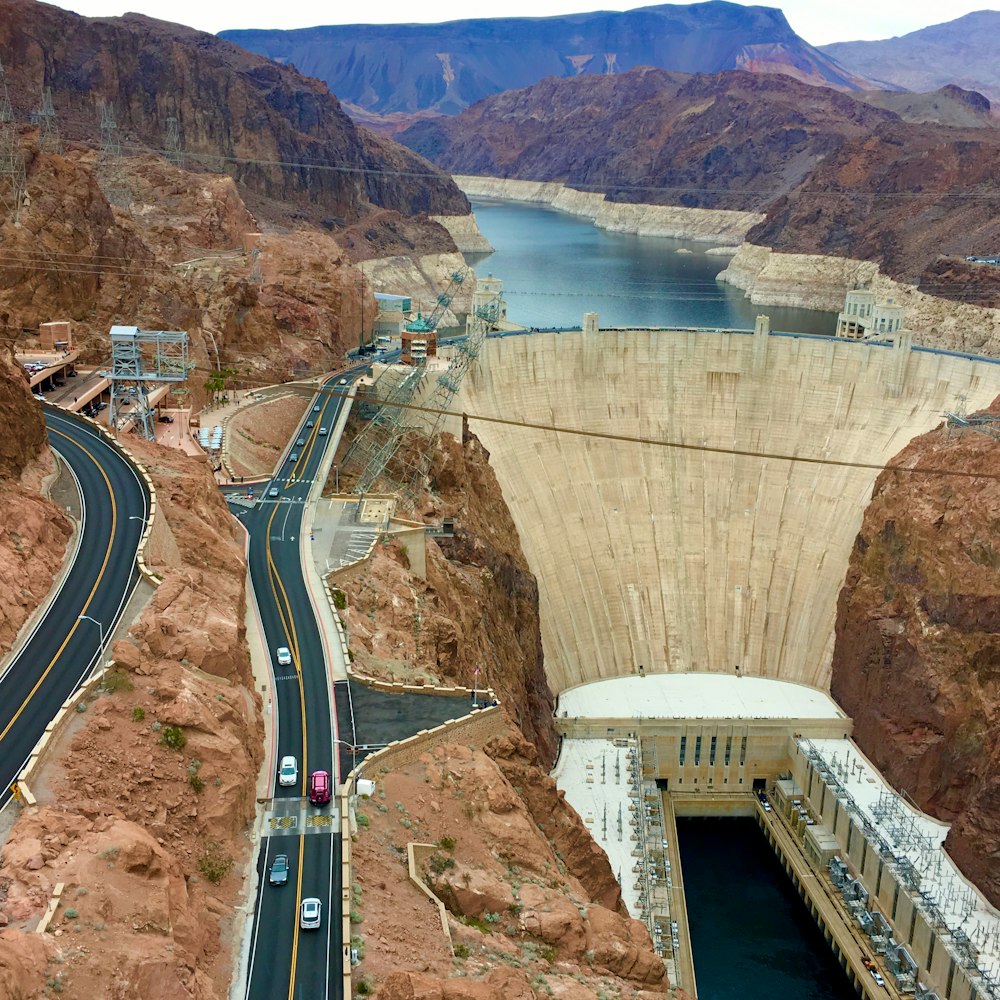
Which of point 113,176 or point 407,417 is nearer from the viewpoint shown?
point 407,417

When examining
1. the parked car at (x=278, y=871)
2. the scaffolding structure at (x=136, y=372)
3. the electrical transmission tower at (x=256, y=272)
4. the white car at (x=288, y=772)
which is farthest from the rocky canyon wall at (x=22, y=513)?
the electrical transmission tower at (x=256, y=272)

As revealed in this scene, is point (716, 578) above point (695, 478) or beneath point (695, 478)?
beneath

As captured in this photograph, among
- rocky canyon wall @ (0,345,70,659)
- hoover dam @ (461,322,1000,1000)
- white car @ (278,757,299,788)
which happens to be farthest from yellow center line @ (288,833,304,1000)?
hoover dam @ (461,322,1000,1000)

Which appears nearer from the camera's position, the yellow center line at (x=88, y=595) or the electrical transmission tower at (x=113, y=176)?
the yellow center line at (x=88, y=595)

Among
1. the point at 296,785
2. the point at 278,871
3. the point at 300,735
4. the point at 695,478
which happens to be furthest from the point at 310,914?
the point at 695,478

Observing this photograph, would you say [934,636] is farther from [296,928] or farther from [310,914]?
[296,928]

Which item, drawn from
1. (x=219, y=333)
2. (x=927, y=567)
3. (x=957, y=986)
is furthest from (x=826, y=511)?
(x=219, y=333)

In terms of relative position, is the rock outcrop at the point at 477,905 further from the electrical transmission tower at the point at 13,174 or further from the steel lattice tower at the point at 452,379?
the electrical transmission tower at the point at 13,174
